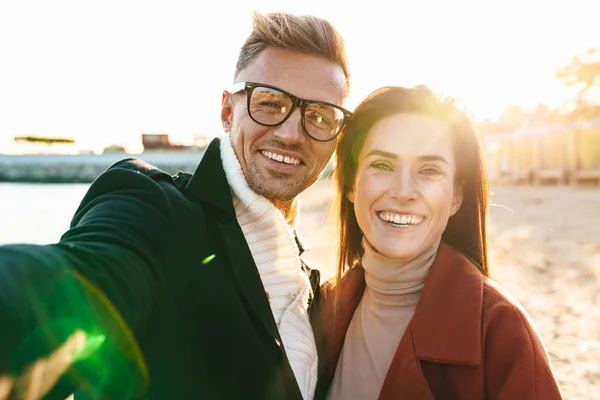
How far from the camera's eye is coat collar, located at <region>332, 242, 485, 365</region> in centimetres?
186

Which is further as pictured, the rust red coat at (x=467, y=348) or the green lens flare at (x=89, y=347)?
the rust red coat at (x=467, y=348)

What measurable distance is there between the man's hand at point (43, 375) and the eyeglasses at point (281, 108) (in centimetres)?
146

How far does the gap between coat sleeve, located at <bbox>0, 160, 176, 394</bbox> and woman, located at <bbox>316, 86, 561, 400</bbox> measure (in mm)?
1033

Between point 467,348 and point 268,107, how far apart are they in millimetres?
1422

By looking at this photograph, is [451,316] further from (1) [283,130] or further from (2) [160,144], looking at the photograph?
(2) [160,144]

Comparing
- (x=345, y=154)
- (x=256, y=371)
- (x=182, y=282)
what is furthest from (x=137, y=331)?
(x=345, y=154)

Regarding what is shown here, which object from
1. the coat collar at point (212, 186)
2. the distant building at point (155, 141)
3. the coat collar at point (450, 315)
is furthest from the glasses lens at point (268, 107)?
the distant building at point (155, 141)

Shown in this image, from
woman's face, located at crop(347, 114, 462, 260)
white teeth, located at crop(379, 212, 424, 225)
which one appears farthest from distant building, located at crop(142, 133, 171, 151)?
white teeth, located at crop(379, 212, 424, 225)

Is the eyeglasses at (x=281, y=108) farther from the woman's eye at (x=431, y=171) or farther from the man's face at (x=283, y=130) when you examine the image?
the woman's eye at (x=431, y=171)

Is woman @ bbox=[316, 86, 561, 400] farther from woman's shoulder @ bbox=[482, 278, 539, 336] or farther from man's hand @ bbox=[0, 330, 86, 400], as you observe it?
man's hand @ bbox=[0, 330, 86, 400]

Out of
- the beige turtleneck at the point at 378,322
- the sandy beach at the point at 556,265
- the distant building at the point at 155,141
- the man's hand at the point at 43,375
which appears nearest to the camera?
the man's hand at the point at 43,375

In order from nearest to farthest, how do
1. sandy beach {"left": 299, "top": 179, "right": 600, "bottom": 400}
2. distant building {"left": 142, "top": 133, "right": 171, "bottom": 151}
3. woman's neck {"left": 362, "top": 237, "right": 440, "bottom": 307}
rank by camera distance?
1. woman's neck {"left": 362, "top": 237, "right": 440, "bottom": 307}
2. sandy beach {"left": 299, "top": 179, "right": 600, "bottom": 400}
3. distant building {"left": 142, "top": 133, "right": 171, "bottom": 151}

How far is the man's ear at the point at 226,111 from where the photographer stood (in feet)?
8.98

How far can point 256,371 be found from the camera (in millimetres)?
1738
